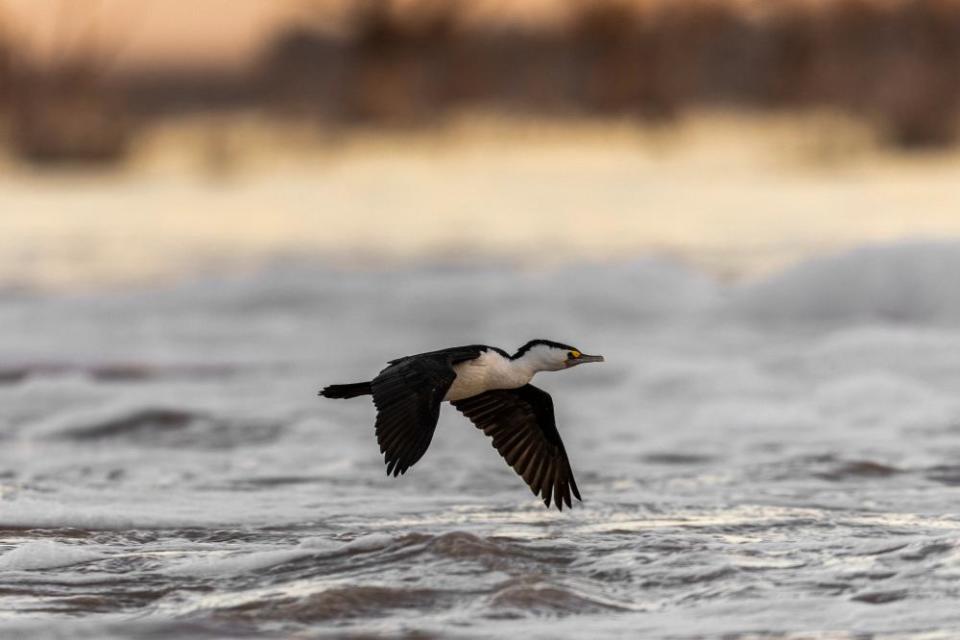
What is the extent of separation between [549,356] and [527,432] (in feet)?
1.43

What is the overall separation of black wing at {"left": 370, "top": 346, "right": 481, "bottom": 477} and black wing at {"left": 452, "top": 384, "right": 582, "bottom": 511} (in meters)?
0.71

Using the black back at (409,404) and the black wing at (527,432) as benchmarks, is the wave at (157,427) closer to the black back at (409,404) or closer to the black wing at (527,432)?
the black wing at (527,432)

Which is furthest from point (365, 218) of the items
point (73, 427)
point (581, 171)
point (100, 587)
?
point (100, 587)

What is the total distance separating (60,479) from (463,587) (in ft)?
9.21

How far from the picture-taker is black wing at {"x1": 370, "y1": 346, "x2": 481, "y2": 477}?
5.12 metres

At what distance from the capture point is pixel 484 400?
627cm

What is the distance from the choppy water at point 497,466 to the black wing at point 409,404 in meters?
0.47

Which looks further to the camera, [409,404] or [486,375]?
[486,375]

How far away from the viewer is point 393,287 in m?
14.5

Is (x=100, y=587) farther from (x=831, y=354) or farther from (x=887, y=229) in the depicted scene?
(x=887, y=229)

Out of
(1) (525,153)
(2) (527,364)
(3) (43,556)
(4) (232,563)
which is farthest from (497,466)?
(1) (525,153)

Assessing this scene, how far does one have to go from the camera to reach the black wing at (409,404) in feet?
16.8

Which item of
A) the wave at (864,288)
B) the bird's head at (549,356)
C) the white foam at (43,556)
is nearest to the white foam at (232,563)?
the white foam at (43,556)

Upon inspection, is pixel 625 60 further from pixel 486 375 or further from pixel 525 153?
pixel 486 375
